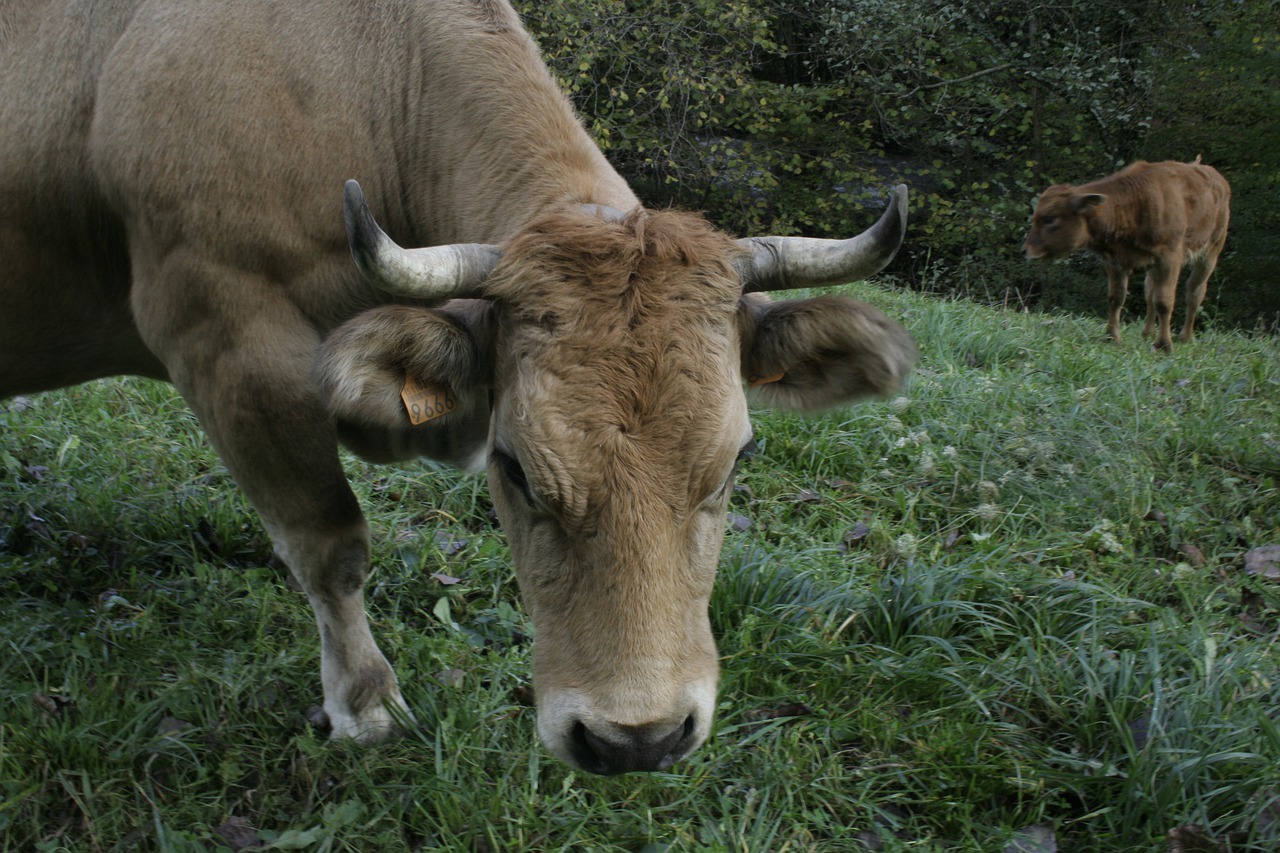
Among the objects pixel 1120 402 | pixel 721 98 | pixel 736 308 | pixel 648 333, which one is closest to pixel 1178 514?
pixel 1120 402

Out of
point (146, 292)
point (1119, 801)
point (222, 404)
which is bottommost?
point (1119, 801)

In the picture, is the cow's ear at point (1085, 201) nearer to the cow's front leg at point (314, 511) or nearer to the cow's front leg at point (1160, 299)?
the cow's front leg at point (1160, 299)

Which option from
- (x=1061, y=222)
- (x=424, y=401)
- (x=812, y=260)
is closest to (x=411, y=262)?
(x=424, y=401)

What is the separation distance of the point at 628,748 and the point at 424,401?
41.2 inches

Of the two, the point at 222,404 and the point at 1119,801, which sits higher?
the point at 222,404

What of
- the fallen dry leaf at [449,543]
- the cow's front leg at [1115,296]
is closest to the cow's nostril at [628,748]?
the fallen dry leaf at [449,543]

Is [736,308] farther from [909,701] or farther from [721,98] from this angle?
[721,98]

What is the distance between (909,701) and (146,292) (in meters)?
2.75

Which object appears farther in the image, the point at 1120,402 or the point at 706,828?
the point at 1120,402

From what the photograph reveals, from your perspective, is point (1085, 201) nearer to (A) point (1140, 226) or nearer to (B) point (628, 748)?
(A) point (1140, 226)

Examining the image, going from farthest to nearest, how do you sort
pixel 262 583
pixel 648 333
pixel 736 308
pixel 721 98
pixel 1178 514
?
pixel 721 98, pixel 1178 514, pixel 262 583, pixel 736 308, pixel 648 333

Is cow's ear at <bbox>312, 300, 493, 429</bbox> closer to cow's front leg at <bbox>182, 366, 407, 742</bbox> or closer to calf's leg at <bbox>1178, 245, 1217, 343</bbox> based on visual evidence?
cow's front leg at <bbox>182, 366, 407, 742</bbox>

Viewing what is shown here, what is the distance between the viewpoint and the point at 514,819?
2682mm

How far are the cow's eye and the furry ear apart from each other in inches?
9.8
